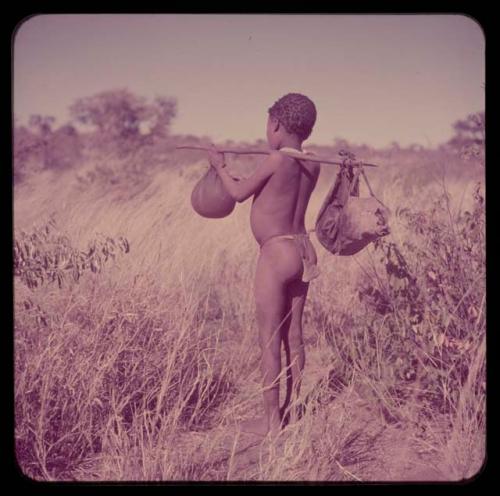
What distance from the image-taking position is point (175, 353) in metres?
3.37

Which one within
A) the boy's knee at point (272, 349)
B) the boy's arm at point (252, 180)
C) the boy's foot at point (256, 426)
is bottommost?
the boy's foot at point (256, 426)

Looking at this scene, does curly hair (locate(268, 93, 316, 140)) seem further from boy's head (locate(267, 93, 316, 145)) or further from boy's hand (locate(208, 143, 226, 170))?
Answer: boy's hand (locate(208, 143, 226, 170))

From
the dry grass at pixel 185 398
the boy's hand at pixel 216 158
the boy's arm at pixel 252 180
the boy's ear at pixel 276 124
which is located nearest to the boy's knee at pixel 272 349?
the dry grass at pixel 185 398

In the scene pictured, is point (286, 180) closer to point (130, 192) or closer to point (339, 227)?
point (339, 227)

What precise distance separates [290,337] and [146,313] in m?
0.77

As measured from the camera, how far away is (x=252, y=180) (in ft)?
9.85

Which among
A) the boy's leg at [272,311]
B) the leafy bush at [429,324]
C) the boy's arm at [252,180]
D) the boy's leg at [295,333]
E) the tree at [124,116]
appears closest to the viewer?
the boy's arm at [252,180]

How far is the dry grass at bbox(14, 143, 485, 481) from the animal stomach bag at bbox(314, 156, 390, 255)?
62 centimetres

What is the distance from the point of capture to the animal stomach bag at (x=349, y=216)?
3.08m

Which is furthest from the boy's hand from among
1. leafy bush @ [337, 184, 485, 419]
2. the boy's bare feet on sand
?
the boy's bare feet on sand

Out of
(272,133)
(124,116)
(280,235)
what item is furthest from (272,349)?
(124,116)

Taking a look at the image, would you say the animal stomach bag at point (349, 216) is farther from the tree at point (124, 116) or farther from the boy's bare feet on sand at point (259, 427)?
the tree at point (124, 116)

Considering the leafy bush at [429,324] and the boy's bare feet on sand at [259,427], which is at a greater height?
the leafy bush at [429,324]

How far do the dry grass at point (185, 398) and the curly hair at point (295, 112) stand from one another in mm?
1007
